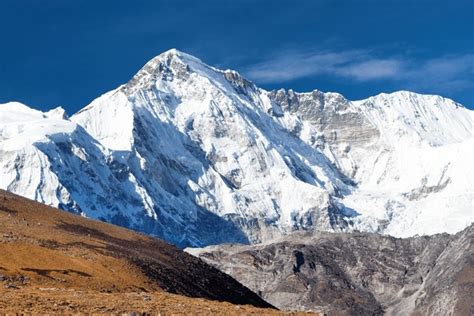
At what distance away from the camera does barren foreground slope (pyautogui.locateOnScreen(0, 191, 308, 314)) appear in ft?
128

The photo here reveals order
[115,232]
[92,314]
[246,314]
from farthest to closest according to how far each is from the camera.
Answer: [115,232], [246,314], [92,314]

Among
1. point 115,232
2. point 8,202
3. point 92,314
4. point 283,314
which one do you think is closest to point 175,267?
point 115,232

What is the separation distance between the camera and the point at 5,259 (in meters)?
48.6

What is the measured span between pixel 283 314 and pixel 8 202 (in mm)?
33332

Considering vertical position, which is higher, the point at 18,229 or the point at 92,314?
the point at 18,229

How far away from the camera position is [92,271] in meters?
51.9

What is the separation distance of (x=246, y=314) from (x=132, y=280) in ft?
50.4

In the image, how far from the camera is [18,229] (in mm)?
58656

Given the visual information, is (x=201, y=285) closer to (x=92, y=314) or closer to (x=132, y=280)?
(x=132, y=280)

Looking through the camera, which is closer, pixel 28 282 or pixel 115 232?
pixel 28 282

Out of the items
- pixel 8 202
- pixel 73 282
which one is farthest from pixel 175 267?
pixel 73 282

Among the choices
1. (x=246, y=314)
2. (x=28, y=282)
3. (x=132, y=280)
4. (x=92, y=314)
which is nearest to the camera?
(x=92, y=314)

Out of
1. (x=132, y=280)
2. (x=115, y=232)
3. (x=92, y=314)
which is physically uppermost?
(x=115, y=232)

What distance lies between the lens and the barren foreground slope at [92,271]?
39156 mm
